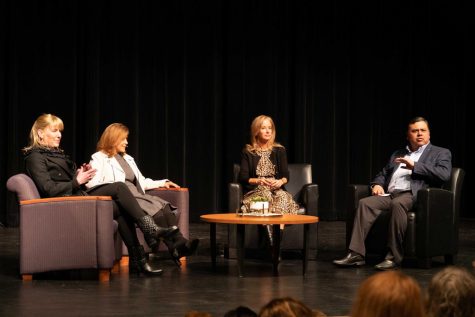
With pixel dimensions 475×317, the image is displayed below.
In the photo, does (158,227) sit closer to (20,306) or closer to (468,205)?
(20,306)

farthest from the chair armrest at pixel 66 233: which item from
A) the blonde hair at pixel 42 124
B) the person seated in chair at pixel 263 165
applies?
the person seated in chair at pixel 263 165

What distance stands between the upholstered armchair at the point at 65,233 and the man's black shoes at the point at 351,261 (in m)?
1.57

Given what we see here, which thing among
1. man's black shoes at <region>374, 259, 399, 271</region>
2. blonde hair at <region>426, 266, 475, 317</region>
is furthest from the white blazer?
blonde hair at <region>426, 266, 475, 317</region>

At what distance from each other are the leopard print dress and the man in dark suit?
1.70 ft

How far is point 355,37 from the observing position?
9.09 meters

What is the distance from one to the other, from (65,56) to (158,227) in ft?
11.4

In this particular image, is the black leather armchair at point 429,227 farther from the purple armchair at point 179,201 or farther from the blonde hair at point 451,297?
the blonde hair at point 451,297

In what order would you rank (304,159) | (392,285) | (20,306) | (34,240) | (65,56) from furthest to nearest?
1. (304,159)
2. (65,56)
3. (34,240)
4. (20,306)
5. (392,285)

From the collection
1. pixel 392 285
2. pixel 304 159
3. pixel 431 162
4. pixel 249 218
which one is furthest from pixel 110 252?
pixel 304 159

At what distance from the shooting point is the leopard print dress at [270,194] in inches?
233

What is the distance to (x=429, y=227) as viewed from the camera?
553 centimetres

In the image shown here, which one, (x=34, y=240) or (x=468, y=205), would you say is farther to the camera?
(x=468, y=205)

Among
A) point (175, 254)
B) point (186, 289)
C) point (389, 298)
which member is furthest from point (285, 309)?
point (175, 254)

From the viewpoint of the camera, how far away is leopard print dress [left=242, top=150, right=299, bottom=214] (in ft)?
19.4
